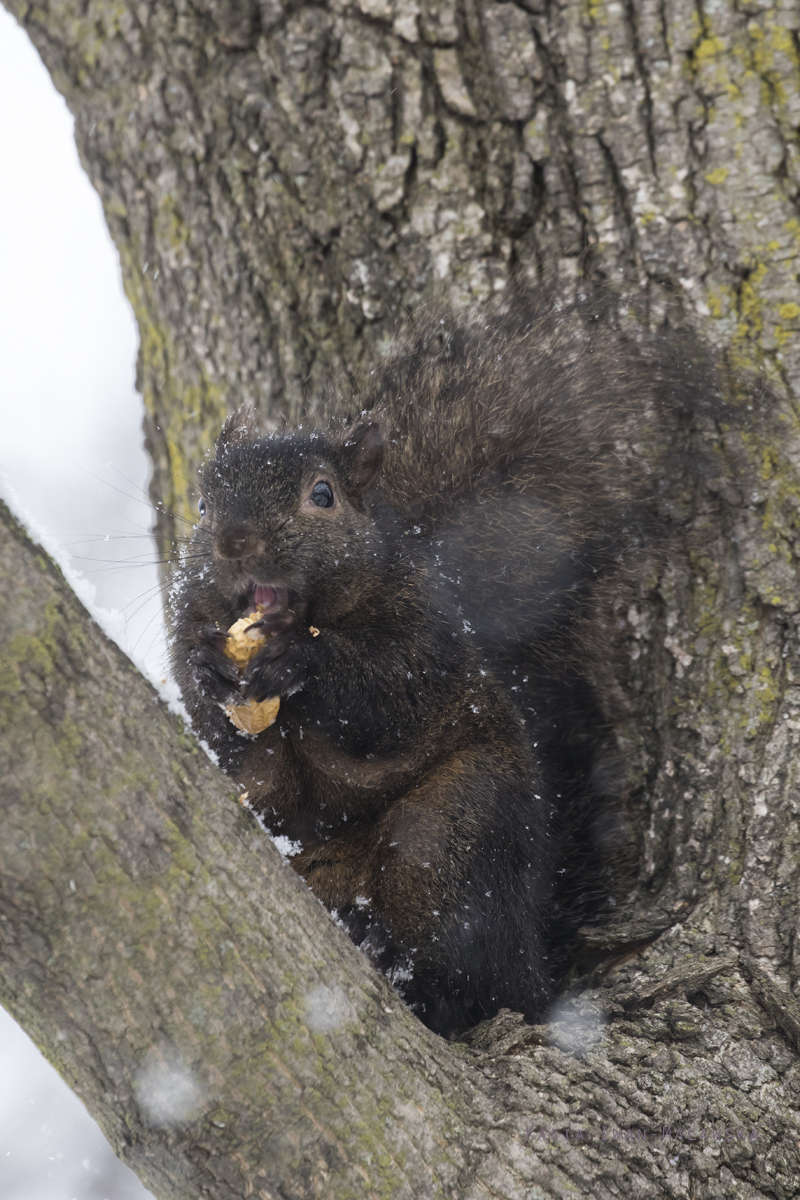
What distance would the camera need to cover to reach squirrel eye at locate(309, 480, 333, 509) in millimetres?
2619

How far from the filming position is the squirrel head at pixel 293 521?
8.22 ft

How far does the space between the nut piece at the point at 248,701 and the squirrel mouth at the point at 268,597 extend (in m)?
0.07

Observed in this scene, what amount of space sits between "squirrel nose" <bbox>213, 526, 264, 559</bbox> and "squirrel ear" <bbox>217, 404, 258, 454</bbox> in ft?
1.42

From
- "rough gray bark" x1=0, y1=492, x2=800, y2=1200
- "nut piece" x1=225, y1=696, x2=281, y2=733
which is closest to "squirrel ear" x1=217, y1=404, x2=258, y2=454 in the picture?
"nut piece" x1=225, y1=696, x2=281, y2=733

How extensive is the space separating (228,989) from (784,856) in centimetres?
153

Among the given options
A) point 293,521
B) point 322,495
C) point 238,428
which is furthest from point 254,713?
point 238,428

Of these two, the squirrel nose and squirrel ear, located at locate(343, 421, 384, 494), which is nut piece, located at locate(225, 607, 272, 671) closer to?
the squirrel nose

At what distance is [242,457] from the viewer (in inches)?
103

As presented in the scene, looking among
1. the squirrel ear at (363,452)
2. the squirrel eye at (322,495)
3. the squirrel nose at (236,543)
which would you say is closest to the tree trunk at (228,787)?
the squirrel ear at (363,452)

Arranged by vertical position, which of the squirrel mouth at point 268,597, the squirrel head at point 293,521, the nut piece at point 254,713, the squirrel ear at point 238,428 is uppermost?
the squirrel ear at point 238,428

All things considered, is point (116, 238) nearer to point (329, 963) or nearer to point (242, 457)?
point (242, 457)

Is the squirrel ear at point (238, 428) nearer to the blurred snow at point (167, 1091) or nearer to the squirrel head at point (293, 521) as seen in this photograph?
the squirrel head at point (293, 521)

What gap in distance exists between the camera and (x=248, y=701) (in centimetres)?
234


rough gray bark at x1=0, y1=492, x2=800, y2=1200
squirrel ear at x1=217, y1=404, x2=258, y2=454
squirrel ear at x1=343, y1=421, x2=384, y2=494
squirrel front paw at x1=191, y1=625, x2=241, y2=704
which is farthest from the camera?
Result: squirrel ear at x1=217, y1=404, x2=258, y2=454
